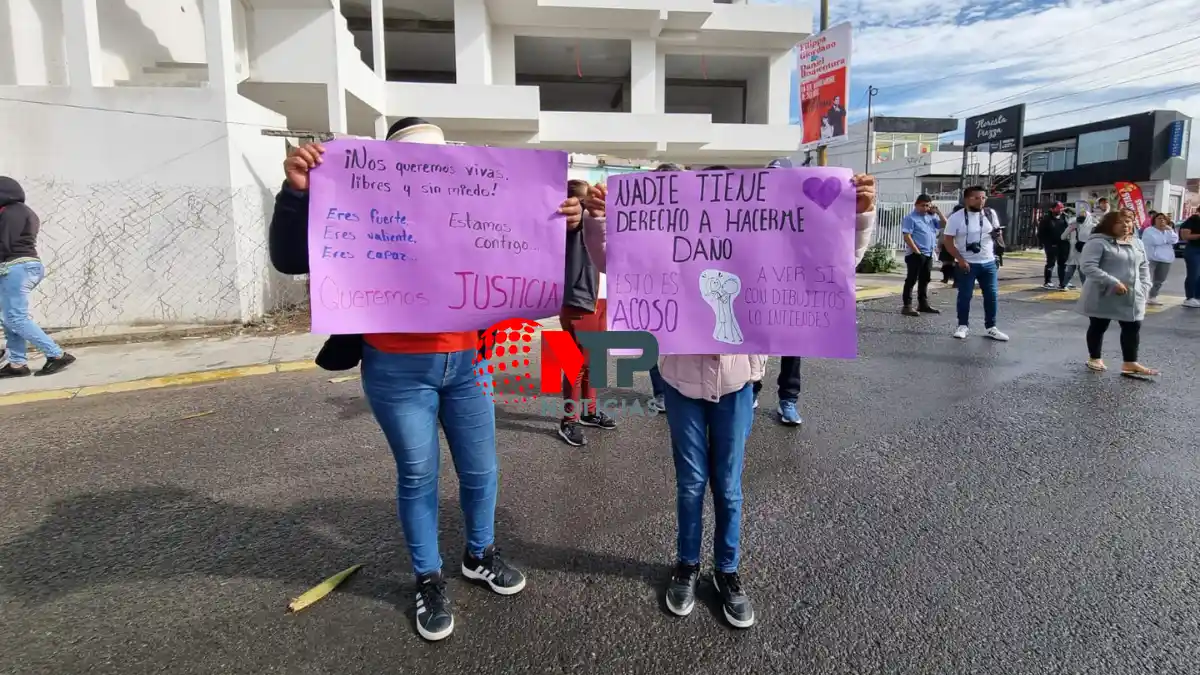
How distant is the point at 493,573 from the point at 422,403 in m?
0.83

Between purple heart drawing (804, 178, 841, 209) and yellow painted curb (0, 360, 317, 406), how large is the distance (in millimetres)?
5816

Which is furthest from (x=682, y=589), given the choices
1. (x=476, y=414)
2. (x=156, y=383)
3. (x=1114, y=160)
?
(x=1114, y=160)

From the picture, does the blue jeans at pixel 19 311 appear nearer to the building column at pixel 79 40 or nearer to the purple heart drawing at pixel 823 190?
the building column at pixel 79 40

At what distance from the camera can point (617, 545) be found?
3102 mm

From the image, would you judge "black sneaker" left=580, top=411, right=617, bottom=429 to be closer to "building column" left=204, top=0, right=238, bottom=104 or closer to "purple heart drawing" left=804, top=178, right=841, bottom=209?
"purple heart drawing" left=804, top=178, right=841, bottom=209

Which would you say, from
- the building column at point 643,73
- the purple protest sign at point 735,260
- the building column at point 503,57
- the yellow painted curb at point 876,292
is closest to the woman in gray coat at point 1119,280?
the purple protest sign at point 735,260

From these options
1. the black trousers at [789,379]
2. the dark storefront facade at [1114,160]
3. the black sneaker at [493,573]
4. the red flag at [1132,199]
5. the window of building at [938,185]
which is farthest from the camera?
the window of building at [938,185]

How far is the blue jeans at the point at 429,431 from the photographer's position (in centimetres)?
240

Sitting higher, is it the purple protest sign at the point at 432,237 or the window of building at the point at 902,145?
the window of building at the point at 902,145

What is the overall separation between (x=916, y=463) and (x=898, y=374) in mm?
2592

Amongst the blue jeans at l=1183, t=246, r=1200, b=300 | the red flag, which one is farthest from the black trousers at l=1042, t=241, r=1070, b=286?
the blue jeans at l=1183, t=246, r=1200, b=300

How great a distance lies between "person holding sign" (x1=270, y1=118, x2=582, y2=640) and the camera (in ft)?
7.81

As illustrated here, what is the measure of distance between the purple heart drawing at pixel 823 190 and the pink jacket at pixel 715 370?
127mm

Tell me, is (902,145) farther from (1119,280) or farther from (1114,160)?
(1119,280)
